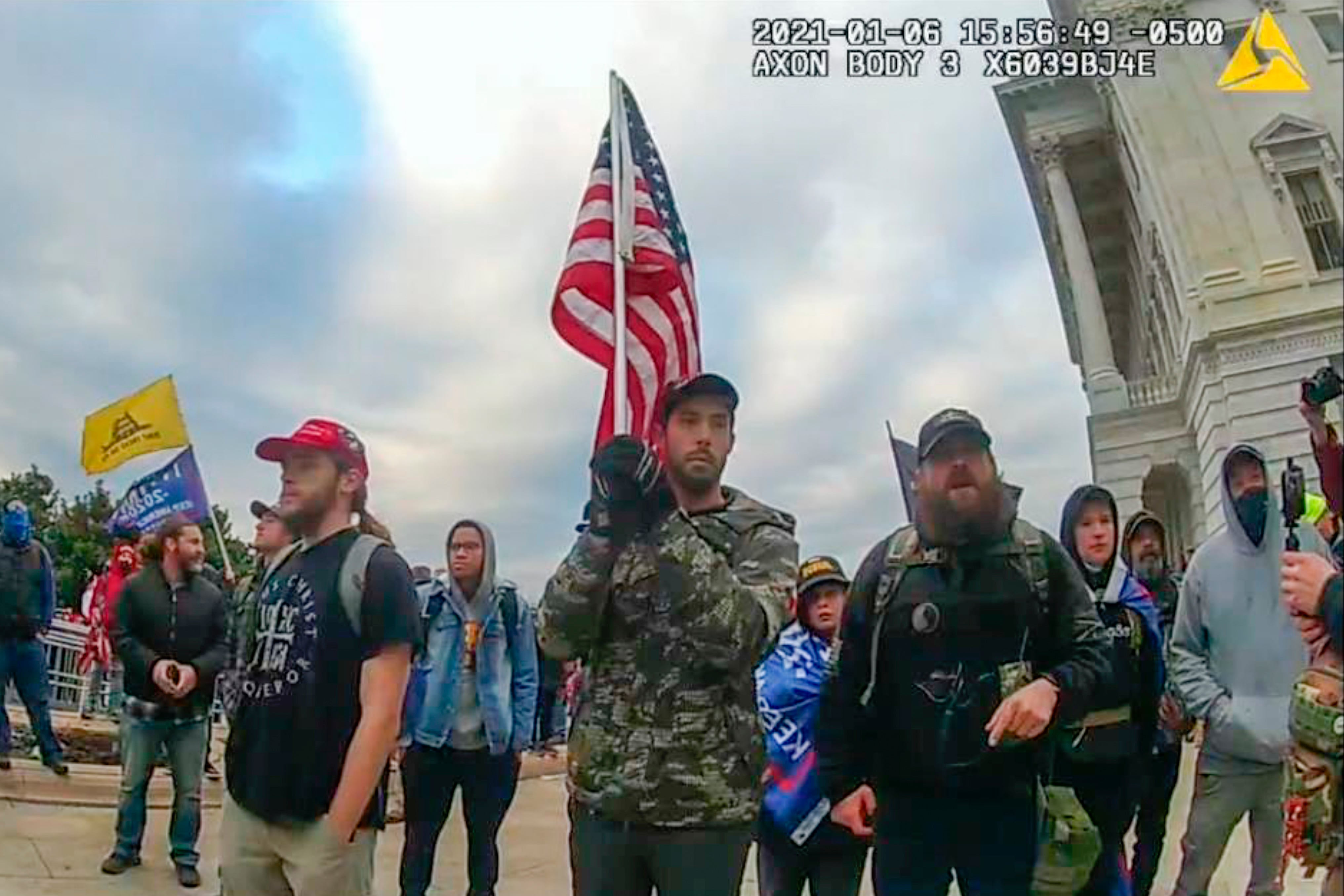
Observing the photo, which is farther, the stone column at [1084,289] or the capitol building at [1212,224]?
the stone column at [1084,289]

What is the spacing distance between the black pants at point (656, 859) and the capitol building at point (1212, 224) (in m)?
1.58

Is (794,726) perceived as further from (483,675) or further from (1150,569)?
(1150,569)

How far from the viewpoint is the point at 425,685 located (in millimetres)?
4773

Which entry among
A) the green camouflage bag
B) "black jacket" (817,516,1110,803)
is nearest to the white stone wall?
"black jacket" (817,516,1110,803)

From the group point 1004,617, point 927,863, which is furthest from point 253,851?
point 1004,617

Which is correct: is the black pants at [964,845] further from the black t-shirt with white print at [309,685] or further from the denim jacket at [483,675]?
the denim jacket at [483,675]

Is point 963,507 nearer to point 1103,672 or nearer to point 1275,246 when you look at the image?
point 1103,672

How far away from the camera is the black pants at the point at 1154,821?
461 centimetres

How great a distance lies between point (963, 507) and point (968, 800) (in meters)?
0.69

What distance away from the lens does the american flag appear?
12.3 feet

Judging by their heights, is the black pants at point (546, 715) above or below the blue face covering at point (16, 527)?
below

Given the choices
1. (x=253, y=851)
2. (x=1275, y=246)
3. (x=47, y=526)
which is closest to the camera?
(x=1275, y=246)

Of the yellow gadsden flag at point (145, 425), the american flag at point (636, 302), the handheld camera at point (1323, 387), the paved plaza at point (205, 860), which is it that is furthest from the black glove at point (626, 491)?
the yellow gadsden flag at point (145, 425)

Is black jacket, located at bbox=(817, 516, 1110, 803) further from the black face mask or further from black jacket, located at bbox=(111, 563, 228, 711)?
black jacket, located at bbox=(111, 563, 228, 711)
